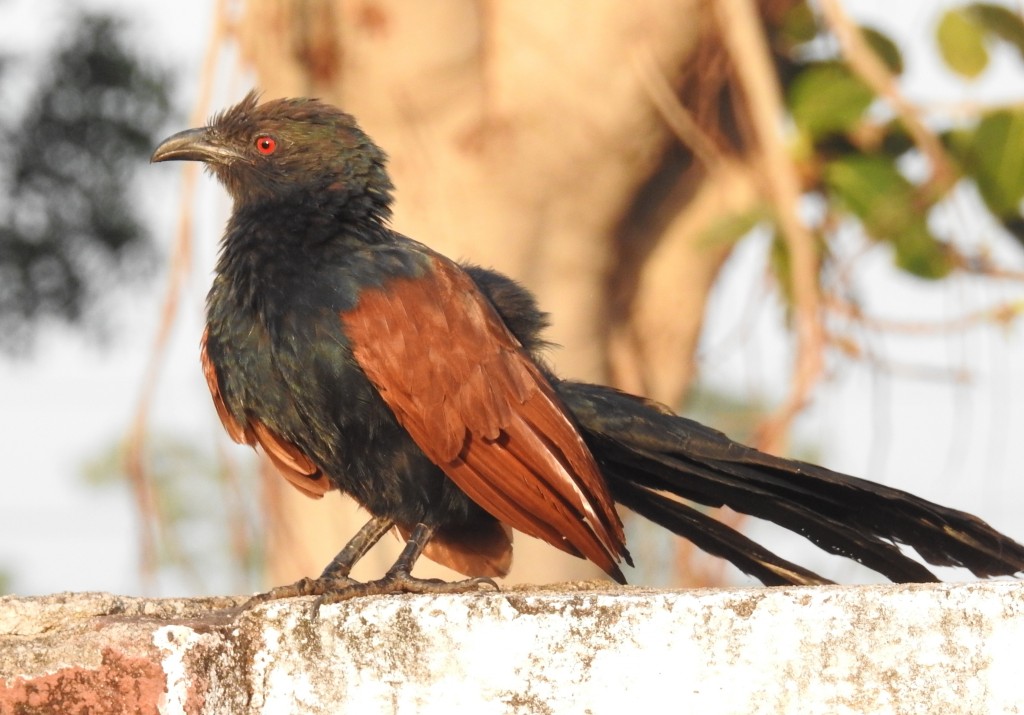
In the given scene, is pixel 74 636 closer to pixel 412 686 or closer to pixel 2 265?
pixel 412 686

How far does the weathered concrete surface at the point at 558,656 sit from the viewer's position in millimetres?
1684

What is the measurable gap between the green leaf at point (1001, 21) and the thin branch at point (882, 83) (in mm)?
345

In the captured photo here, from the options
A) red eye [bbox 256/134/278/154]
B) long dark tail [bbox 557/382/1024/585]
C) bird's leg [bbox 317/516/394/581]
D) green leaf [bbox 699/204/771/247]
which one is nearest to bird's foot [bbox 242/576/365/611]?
bird's leg [bbox 317/516/394/581]

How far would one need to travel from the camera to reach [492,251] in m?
5.17

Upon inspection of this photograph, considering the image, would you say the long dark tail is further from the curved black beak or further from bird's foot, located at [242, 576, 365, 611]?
the curved black beak

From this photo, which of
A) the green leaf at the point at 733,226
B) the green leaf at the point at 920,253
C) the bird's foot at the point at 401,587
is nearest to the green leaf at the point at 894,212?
the green leaf at the point at 920,253

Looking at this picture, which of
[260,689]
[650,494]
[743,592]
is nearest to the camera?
[743,592]

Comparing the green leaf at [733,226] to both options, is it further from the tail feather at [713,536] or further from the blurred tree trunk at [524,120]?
the tail feather at [713,536]

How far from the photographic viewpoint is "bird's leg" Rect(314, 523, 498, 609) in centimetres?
232

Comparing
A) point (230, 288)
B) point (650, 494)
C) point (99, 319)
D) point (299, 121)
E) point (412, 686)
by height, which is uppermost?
point (99, 319)

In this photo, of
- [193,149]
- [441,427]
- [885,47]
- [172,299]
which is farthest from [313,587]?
[885,47]

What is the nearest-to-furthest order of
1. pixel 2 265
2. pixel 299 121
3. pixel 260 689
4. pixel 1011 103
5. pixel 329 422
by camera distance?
1. pixel 260 689
2. pixel 329 422
3. pixel 299 121
4. pixel 1011 103
5. pixel 2 265

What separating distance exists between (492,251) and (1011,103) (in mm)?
1859

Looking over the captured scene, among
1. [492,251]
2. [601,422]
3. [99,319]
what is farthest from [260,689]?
[99,319]
